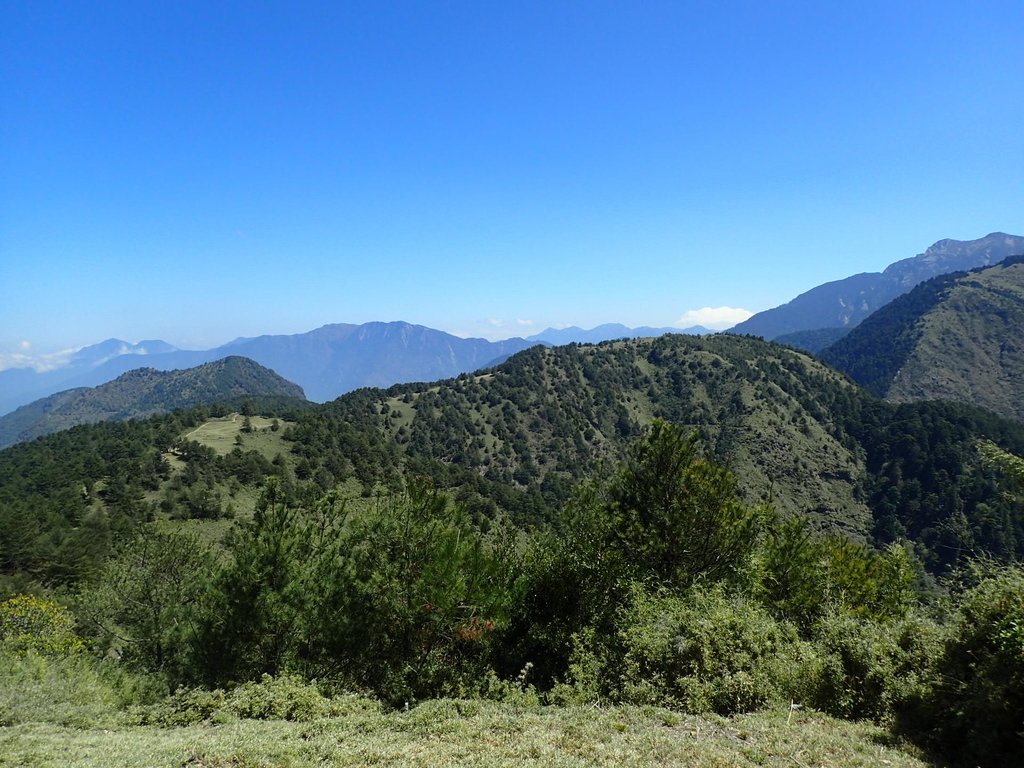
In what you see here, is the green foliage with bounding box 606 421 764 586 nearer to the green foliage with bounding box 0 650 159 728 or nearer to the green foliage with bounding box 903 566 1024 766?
the green foliage with bounding box 903 566 1024 766

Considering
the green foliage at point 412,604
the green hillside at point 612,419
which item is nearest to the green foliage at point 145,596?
the green foliage at point 412,604

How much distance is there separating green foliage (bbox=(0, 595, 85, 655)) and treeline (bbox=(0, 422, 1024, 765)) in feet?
17.8

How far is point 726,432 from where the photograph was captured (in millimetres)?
157375

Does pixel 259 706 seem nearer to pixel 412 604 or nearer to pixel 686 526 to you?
pixel 412 604

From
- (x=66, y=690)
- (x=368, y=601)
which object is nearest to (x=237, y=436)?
(x=66, y=690)

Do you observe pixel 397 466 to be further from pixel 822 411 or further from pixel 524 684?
pixel 822 411

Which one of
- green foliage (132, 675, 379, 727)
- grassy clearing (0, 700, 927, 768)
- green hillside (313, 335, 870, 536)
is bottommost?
green hillside (313, 335, 870, 536)

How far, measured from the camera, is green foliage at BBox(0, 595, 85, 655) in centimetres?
2561

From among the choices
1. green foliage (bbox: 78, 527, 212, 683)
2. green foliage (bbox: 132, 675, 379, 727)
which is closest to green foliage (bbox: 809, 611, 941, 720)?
green foliage (bbox: 132, 675, 379, 727)

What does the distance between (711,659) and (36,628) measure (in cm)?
3504

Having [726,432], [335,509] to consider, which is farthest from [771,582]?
[726,432]

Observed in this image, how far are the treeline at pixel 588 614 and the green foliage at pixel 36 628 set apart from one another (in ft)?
17.8

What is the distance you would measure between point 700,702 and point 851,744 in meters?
3.34

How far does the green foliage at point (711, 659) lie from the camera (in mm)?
12492
